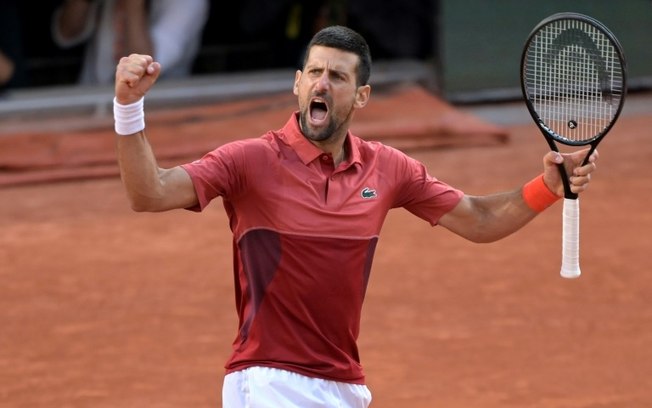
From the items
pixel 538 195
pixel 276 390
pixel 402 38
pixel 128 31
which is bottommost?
pixel 402 38

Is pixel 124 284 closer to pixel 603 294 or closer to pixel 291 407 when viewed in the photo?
pixel 603 294

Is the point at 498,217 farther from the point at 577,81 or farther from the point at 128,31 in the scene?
the point at 128,31

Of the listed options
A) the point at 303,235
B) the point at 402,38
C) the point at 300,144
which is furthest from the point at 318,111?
the point at 402,38

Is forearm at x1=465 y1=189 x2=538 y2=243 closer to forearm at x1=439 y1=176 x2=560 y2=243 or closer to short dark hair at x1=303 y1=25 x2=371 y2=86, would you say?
forearm at x1=439 y1=176 x2=560 y2=243

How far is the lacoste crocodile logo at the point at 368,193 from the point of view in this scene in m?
4.20

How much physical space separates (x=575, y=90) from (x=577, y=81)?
0.20ft

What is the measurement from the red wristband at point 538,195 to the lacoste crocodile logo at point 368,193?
1.82 ft

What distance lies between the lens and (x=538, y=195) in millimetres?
4410

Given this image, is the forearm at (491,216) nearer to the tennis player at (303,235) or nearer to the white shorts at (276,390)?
the tennis player at (303,235)

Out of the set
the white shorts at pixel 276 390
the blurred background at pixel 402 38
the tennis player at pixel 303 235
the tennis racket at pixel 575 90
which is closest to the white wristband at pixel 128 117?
the tennis player at pixel 303 235

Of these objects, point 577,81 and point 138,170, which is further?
point 577,81

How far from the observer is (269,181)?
4.08 m

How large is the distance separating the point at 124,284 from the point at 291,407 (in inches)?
137

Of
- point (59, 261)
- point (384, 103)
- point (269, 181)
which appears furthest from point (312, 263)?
point (384, 103)
